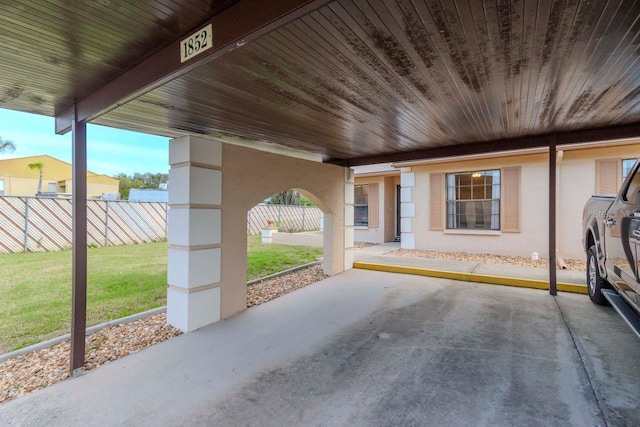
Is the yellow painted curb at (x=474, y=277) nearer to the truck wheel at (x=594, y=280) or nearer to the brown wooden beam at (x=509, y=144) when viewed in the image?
the truck wheel at (x=594, y=280)

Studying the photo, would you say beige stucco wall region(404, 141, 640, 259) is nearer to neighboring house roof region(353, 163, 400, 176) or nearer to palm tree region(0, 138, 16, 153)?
neighboring house roof region(353, 163, 400, 176)

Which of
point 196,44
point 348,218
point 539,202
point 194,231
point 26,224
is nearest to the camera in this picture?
point 196,44

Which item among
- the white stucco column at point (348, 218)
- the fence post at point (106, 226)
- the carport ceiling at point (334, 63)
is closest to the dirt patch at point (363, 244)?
the white stucco column at point (348, 218)

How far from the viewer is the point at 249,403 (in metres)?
2.46

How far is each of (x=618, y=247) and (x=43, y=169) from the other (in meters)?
36.7

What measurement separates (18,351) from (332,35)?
4.46 meters

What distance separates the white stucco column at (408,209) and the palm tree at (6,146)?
93.5ft

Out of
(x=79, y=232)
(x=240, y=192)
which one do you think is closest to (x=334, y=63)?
(x=240, y=192)

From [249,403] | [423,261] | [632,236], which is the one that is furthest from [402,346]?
[423,261]

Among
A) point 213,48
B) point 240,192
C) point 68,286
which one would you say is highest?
point 213,48

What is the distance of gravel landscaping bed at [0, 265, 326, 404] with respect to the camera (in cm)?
283

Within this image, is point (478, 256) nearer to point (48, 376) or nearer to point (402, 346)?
point (402, 346)

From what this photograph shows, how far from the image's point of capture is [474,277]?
627 cm

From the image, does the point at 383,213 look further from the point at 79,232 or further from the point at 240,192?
the point at 79,232
